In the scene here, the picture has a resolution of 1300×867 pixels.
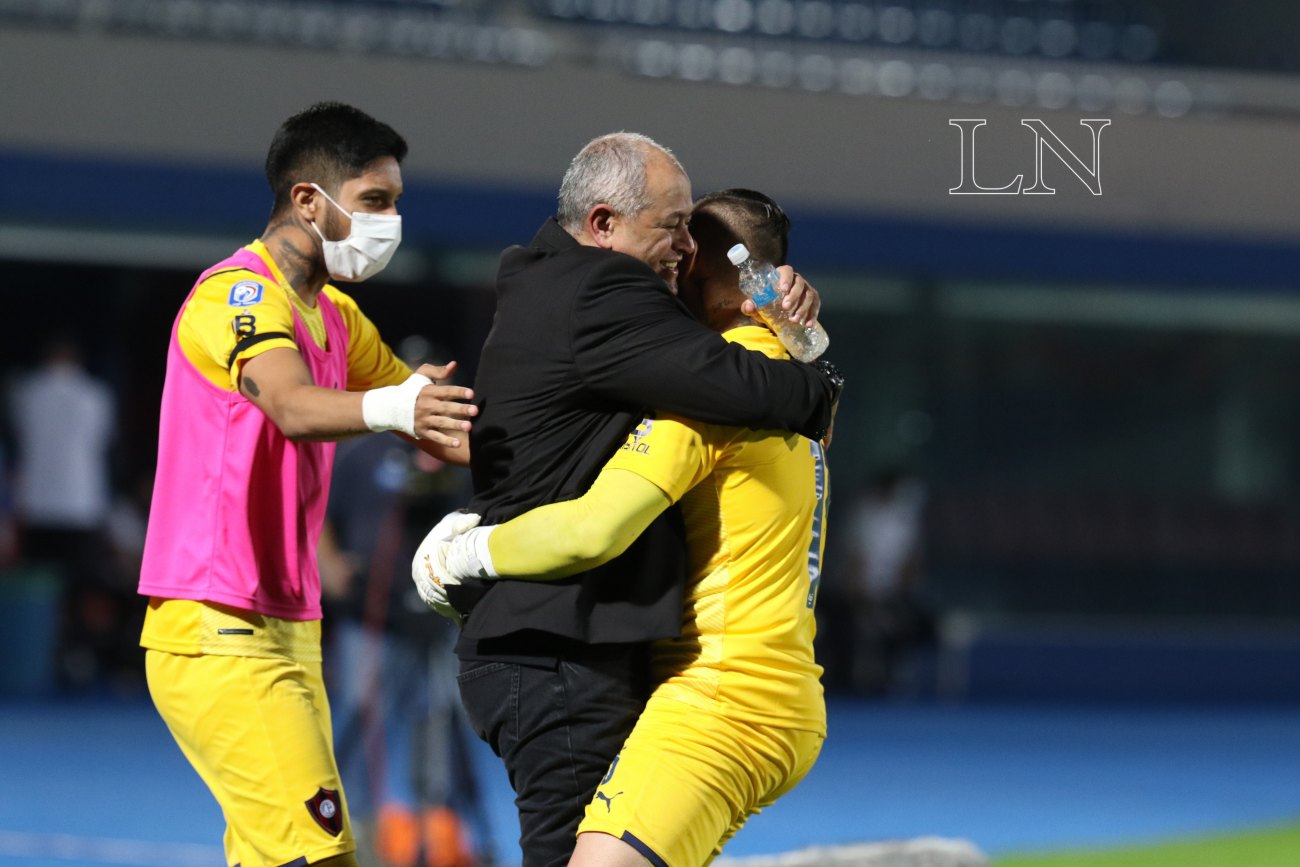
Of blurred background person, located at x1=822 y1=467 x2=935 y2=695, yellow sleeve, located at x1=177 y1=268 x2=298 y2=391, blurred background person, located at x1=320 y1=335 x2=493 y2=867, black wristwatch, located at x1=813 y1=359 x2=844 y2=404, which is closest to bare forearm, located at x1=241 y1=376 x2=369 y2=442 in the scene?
yellow sleeve, located at x1=177 y1=268 x2=298 y2=391

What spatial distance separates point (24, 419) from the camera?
12742 mm

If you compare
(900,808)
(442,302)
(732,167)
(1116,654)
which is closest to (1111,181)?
(732,167)

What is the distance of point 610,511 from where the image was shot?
3.09 m

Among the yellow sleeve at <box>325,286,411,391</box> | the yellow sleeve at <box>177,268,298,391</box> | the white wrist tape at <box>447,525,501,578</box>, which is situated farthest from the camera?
the yellow sleeve at <box>325,286,411,391</box>

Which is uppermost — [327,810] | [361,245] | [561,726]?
[361,245]

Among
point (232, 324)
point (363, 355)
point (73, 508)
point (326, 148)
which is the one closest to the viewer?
point (232, 324)

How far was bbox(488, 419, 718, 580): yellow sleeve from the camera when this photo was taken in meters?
3.09

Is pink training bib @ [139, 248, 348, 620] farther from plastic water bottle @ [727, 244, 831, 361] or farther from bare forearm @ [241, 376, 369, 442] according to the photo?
plastic water bottle @ [727, 244, 831, 361]

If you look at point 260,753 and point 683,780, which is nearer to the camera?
point 683,780

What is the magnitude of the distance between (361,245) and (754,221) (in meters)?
0.93

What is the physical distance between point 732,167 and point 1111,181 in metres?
3.15

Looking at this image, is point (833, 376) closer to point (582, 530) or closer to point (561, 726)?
point (582, 530)

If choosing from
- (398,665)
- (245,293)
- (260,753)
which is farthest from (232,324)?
(398,665)

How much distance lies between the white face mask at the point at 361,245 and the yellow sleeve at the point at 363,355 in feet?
0.81
